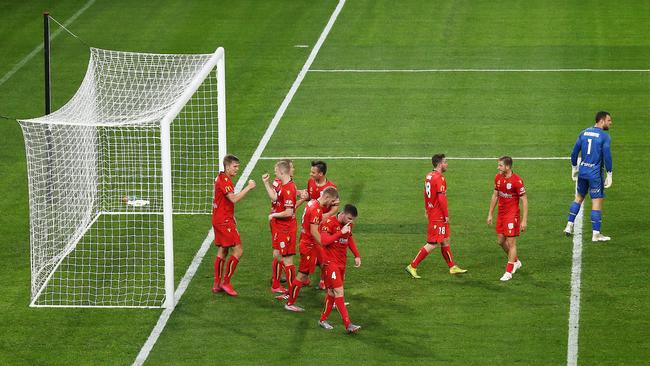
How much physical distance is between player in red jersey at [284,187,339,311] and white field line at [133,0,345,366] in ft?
5.35

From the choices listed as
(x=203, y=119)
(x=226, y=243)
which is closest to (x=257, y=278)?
(x=226, y=243)

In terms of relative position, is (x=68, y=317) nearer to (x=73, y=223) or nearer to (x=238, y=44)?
(x=73, y=223)

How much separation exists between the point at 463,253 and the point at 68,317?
19.2 feet

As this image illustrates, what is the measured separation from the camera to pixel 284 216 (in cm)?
1673

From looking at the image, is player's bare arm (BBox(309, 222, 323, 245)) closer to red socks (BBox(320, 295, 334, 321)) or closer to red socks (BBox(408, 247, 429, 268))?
red socks (BBox(320, 295, 334, 321))

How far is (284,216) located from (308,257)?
0.63 m

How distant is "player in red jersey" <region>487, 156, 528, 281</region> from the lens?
17.5m

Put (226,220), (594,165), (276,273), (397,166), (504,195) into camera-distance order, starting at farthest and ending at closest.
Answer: (397,166), (594,165), (504,195), (276,273), (226,220)

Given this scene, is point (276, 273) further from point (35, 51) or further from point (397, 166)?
point (35, 51)

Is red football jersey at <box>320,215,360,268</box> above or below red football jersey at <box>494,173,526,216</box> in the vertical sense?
below

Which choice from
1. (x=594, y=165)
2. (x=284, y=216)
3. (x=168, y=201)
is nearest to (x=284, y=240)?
(x=284, y=216)

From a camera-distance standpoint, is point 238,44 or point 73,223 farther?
point 238,44

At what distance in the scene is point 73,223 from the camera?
63.8 feet

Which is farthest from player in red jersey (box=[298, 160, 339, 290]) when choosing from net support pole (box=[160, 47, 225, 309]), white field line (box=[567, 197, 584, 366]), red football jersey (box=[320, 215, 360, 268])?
white field line (box=[567, 197, 584, 366])
